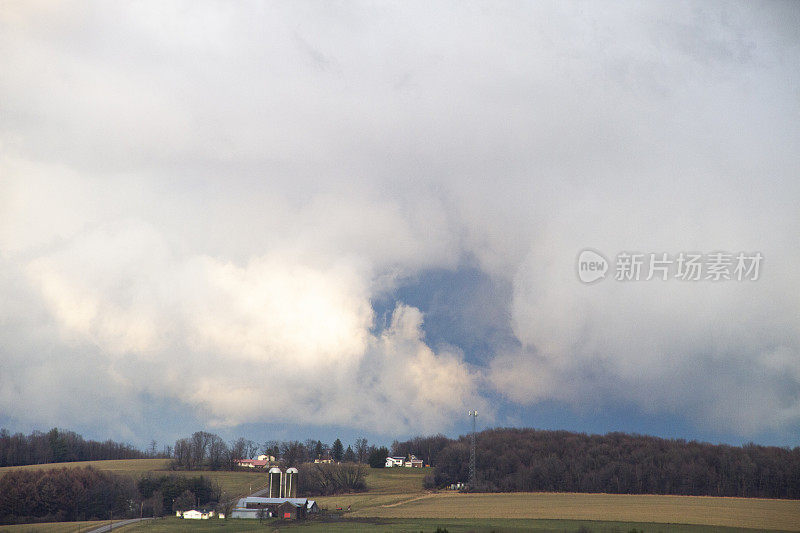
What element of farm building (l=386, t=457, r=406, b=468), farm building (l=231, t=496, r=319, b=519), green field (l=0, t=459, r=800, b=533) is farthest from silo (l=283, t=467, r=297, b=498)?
farm building (l=386, t=457, r=406, b=468)

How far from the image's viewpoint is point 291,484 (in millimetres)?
116438

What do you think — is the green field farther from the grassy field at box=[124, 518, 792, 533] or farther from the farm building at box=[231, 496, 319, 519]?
the farm building at box=[231, 496, 319, 519]

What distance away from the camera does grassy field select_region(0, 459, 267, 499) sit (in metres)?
136

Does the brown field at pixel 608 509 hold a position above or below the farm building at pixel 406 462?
above

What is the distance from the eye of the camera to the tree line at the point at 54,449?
6132 inches

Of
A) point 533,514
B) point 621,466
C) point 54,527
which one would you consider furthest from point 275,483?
point 621,466

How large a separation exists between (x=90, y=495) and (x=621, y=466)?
88.4 metres

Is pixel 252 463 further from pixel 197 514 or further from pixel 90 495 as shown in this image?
pixel 197 514

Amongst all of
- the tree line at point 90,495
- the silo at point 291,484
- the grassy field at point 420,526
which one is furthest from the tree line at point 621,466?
the tree line at point 90,495

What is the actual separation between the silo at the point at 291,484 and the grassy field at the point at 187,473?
17780mm

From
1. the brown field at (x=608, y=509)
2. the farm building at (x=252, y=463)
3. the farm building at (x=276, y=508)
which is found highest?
the brown field at (x=608, y=509)

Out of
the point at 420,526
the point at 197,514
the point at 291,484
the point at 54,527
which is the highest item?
the point at 420,526

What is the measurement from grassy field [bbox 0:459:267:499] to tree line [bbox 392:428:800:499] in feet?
121

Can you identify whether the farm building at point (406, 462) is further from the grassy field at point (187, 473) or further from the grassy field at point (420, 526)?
the grassy field at point (420, 526)
